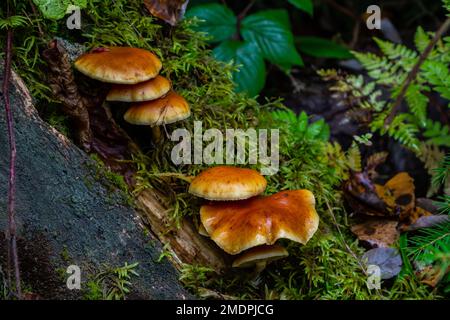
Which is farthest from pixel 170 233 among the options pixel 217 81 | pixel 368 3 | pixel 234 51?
pixel 368 3

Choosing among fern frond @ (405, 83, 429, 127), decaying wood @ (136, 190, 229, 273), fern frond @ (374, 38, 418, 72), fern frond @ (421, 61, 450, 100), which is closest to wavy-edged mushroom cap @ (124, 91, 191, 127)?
decaying wood @ (136, 190, 229, 273)

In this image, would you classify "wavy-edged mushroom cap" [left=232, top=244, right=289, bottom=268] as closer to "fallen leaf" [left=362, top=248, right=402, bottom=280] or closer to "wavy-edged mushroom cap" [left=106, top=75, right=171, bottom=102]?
"fallen leaf" [left=362, top=248, right=402, bottom=280]

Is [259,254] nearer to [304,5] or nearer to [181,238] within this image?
[181,238]

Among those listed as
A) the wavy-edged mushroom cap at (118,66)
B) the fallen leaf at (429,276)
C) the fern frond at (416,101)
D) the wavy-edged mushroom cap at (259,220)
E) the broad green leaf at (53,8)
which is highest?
the broad green leaf at (53,8)

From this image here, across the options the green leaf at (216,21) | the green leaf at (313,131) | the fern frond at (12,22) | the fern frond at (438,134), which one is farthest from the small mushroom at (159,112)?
the fern frond at (438,134)

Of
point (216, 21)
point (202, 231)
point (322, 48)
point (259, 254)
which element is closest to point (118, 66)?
point (202, 231)

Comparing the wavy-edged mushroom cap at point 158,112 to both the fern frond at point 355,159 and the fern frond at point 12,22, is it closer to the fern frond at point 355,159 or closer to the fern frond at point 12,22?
the fern frond at point 12,22

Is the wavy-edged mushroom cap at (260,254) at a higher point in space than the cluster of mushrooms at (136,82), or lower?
lower
